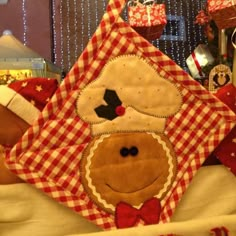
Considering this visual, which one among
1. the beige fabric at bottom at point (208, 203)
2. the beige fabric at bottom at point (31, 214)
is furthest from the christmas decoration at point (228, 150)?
the beige fabric at bottom at point (31, 214)

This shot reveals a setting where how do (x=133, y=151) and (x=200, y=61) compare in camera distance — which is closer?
(x=133, y=151)

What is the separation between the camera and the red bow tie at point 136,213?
0.58 metres

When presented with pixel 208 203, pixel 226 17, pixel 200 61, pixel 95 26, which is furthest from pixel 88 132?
pixel 95 26

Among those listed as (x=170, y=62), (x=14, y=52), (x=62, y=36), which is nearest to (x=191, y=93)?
(x=170, y=62)

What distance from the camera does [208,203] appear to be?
62 cm

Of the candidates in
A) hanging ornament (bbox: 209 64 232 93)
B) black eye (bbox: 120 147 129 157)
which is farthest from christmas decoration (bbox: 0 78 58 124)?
hanging ornament (bbox: 209 64 232 93)

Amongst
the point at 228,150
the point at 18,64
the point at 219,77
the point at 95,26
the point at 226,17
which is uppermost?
the point at 226,17

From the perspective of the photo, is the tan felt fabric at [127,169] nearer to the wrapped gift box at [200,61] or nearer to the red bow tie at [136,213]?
the red bow tie at [136,213]

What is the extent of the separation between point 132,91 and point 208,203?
0.21m

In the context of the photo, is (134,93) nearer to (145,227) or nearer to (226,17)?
(145,227)

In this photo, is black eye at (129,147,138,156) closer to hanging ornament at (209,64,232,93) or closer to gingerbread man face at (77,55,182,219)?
gingerbread man face at (77,55,182,219)

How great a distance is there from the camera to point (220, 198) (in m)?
0.63

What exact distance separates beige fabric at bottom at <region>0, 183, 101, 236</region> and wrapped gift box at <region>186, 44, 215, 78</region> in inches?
60.6

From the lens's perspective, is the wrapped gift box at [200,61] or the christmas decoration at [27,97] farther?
the wrapped gift box at [200,61]
